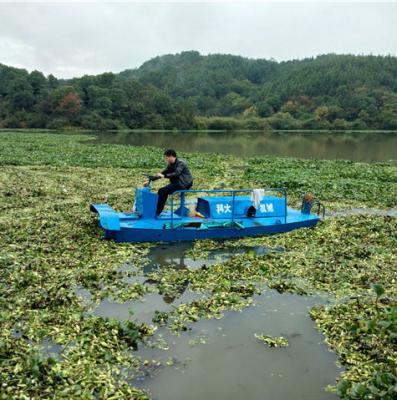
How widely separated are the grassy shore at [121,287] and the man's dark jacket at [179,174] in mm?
1919

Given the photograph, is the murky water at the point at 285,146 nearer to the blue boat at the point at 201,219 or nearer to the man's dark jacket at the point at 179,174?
the blue boat at the point at 201,219

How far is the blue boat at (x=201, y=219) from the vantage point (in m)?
12.1

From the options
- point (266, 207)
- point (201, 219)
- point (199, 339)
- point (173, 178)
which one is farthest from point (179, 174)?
point (199, 339)

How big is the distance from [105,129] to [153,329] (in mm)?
95614

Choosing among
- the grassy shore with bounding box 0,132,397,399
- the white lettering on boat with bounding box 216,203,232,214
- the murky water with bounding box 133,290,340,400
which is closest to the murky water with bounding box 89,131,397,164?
the grassy shore with bounding box 0,132,397,399

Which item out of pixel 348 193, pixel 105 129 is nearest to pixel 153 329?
pixel 348 193

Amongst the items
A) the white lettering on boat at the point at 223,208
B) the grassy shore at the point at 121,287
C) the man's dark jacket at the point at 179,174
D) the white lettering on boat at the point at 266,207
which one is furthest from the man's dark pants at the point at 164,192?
the white lettering on boat at the point at 266,207

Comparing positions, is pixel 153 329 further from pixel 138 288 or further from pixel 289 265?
pixel 289 265

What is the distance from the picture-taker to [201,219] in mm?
13086

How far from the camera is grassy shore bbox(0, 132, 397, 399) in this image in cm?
612

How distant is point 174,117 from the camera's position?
4414 inches

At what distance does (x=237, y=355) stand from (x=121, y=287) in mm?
3297

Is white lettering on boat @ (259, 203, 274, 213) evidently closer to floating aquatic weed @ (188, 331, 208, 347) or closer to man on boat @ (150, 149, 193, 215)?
man on boat @ (150, 149, 193, 215)

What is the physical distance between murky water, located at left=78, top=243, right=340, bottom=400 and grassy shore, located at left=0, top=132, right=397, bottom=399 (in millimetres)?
256
